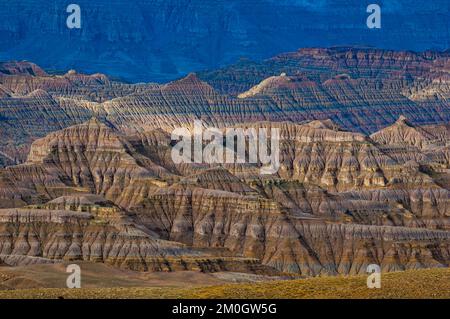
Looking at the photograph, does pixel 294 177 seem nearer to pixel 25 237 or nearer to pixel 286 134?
pixel 286 134

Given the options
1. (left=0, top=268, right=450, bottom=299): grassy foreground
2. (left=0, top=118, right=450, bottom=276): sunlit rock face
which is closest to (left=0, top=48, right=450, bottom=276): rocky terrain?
(left=0, top=118, right=450, bottom=276): sunlit rock face

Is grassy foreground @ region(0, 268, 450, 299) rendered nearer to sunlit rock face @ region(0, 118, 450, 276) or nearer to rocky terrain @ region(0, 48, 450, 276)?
rocky terrain @ region(0, 48, 450, 276)

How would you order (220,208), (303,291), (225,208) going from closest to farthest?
(303,291), (225,208), (220,208)

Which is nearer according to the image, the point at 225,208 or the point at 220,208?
the point at 225,208

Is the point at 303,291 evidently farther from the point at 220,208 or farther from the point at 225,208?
the point at 220,208

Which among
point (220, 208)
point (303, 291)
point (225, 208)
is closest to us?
point (303, 291)

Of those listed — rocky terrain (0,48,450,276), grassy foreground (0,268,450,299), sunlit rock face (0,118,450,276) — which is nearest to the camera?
grassy foreground (0,268,450,299)

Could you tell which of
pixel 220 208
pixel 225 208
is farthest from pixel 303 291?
pixel 220 208

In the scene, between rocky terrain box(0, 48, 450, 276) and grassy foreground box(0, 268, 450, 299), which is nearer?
grassy foreground box(0, 268, 450, 299)
